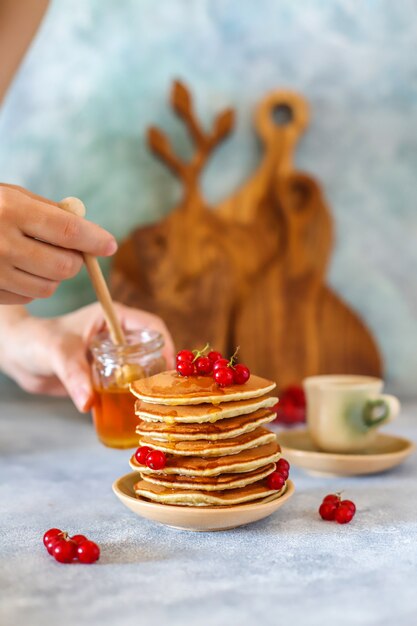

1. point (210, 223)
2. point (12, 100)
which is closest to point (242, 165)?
point (210, 223)

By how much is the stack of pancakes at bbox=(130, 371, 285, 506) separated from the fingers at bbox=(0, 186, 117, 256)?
24 cm

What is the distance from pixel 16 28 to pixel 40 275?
0.84 meters

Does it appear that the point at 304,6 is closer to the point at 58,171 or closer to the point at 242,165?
the point at 242,165

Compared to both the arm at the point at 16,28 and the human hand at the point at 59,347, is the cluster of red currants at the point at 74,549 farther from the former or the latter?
the arm at the point at 16,28

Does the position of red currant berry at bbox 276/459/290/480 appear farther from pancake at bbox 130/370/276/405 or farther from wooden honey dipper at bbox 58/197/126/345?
wooden honey dipper at bbox 58/197/126/345

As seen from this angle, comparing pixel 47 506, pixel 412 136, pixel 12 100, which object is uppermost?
pixel 412 136

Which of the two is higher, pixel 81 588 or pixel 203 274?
pixel 203 274

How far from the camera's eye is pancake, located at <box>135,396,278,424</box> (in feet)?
3.12

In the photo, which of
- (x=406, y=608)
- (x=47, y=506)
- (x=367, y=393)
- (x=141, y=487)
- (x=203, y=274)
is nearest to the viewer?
(x=406, y=608)

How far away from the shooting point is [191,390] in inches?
38.4

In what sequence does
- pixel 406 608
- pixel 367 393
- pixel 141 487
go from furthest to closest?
pixel 367 393
pixel 141 487
pixel 406 608

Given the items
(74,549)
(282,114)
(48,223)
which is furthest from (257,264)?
(74,549)

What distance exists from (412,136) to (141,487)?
1413 millimetres

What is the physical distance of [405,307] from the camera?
2084 millimetres
